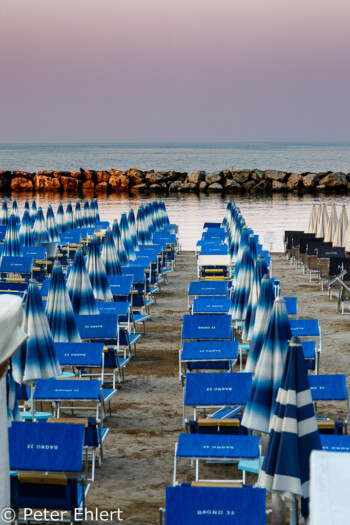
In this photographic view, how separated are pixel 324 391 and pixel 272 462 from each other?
255 cm

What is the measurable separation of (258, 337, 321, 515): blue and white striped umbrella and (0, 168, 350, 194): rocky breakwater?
64.4 m

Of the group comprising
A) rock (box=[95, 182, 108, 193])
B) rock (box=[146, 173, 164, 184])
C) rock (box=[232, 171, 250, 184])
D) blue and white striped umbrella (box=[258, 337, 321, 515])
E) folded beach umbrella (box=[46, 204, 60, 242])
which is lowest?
rock (box=[95, 182, 108, 193])

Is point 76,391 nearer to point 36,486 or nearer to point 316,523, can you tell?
point 36,486

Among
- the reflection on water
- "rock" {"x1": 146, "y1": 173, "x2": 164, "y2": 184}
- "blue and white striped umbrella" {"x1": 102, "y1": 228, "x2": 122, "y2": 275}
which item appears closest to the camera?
"blue and white striped umbrella" {"x1": 102, "y1": 228, "x2": 122, "y2": 275}

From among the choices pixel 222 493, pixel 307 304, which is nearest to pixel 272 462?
pixel 222 493

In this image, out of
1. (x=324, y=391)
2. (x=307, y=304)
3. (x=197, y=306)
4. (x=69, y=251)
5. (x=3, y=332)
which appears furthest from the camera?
(x=69, y=251)

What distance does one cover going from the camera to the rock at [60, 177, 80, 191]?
248 ft

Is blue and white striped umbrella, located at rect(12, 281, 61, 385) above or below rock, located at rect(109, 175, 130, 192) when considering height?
above

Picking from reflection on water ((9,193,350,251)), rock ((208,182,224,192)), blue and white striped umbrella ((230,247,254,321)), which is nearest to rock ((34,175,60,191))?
reflection on water ((9,193,350,251))

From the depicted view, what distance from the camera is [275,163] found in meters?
138

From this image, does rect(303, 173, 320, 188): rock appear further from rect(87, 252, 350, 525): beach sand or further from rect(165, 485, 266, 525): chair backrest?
rect(165, 485, 266, 525): chair backrest

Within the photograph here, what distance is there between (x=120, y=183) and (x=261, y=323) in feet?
218

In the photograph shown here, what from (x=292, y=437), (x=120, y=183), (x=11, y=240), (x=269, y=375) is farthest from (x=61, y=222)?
(x=120, y=183)

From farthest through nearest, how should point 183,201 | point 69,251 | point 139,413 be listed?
point 183,201 < point 69,251 < point 139,413
